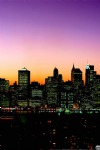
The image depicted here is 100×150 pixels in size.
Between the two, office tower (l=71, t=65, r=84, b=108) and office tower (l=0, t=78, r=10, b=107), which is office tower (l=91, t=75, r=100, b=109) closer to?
office tower (l=71, t=65, r=84, b=108)

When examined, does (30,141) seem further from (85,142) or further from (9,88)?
(9,88)

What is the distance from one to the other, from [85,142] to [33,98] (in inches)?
346

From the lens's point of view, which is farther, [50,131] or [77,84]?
[77,84]

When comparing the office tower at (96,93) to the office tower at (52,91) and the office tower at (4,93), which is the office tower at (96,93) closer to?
the office tower at (52,91)

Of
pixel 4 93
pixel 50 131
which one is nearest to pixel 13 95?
pixel 4 93

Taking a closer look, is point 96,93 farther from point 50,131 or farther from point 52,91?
point 50,131

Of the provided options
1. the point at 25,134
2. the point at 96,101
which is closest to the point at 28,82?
the point at 96,101

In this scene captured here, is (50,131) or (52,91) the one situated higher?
(52,91)

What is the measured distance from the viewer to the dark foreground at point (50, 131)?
38.4 ft

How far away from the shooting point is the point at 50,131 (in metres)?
15.3

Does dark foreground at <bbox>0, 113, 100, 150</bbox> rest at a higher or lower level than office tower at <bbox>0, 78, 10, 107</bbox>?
lower

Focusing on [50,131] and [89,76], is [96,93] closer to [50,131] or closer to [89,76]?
Result: [89,76]

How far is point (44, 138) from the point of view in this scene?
13.2 metres

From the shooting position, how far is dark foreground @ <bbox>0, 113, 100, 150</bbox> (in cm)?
1170
